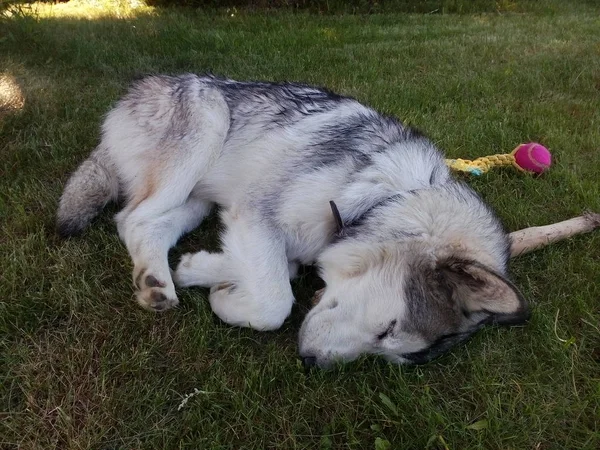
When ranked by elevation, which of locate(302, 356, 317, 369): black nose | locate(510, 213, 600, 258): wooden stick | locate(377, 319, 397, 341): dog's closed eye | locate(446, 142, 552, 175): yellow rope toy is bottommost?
locate(510, 213, 600, 258): wooden stick

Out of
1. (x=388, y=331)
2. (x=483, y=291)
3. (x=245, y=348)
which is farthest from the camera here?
(x=245, y=348)

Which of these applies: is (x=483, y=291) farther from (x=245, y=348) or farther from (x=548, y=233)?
(x=548, y=233)

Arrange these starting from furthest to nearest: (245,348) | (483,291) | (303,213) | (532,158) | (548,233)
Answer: (532,158), (548,233), (303,213), (245,348), (483,291)

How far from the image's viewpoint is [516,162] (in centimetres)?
406

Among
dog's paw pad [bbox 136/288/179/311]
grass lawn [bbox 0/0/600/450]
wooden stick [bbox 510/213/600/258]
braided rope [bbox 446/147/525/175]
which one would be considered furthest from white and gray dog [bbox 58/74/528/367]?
braided rope [bbox 446/147/525/175]

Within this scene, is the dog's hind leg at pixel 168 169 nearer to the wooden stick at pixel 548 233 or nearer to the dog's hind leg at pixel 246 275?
the dog's hind leg at pixel 246 275

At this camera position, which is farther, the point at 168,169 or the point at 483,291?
the point at 168,169

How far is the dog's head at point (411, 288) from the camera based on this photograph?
219 cm

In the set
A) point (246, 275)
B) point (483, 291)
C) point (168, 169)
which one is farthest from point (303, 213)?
point (483, 291)

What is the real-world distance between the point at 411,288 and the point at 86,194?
2019 millimetres

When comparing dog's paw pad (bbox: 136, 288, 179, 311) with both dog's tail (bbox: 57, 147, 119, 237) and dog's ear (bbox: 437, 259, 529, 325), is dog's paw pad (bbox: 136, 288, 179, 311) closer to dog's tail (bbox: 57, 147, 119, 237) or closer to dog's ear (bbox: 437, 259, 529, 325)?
dog's tail (bbox: 57, 147, 119, 237)

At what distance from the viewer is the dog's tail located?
2947 mm

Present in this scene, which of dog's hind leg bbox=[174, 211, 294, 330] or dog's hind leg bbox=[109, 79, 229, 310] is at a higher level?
dog's hind leg bbox=[109, 79, 229, 310]

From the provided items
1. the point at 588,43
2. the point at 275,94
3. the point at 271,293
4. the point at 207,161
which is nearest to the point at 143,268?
the point at 271,293
